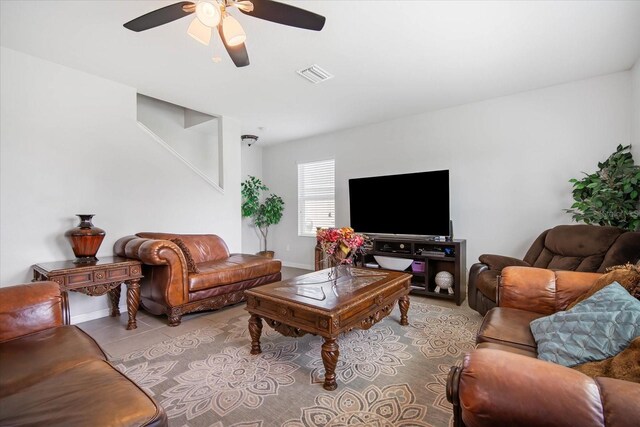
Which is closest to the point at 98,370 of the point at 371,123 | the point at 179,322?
the point at 179,322

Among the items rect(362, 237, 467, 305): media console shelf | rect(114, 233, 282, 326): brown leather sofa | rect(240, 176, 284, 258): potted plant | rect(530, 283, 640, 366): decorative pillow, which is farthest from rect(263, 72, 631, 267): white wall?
rect(530, 283, 640, 366): decorative pillow

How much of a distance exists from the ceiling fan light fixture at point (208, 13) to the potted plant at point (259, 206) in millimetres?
4134

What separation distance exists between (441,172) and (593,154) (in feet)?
5.13

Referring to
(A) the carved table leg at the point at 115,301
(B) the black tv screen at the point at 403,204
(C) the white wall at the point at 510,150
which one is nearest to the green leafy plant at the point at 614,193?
(C) the white wall at the point at 510,150

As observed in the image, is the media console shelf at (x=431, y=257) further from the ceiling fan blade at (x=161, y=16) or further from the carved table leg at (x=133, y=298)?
the ceiling fan blade at (x=161, y=16)

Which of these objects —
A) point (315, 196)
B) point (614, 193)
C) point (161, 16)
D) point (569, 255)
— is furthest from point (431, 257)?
point (161, 16)

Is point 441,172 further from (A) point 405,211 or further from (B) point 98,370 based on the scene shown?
(B) point 98,370

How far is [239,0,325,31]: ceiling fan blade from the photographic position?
1.65m

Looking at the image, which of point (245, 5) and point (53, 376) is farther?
point (245, 5)

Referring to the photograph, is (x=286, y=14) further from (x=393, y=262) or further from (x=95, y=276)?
(x=393, y=262)

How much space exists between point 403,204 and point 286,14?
2.93 meters

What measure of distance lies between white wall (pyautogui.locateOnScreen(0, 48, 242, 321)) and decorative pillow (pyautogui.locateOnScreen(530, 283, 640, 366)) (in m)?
3.94

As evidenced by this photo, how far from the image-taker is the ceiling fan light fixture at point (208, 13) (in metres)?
1.59

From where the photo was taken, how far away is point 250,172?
619 centimetres
